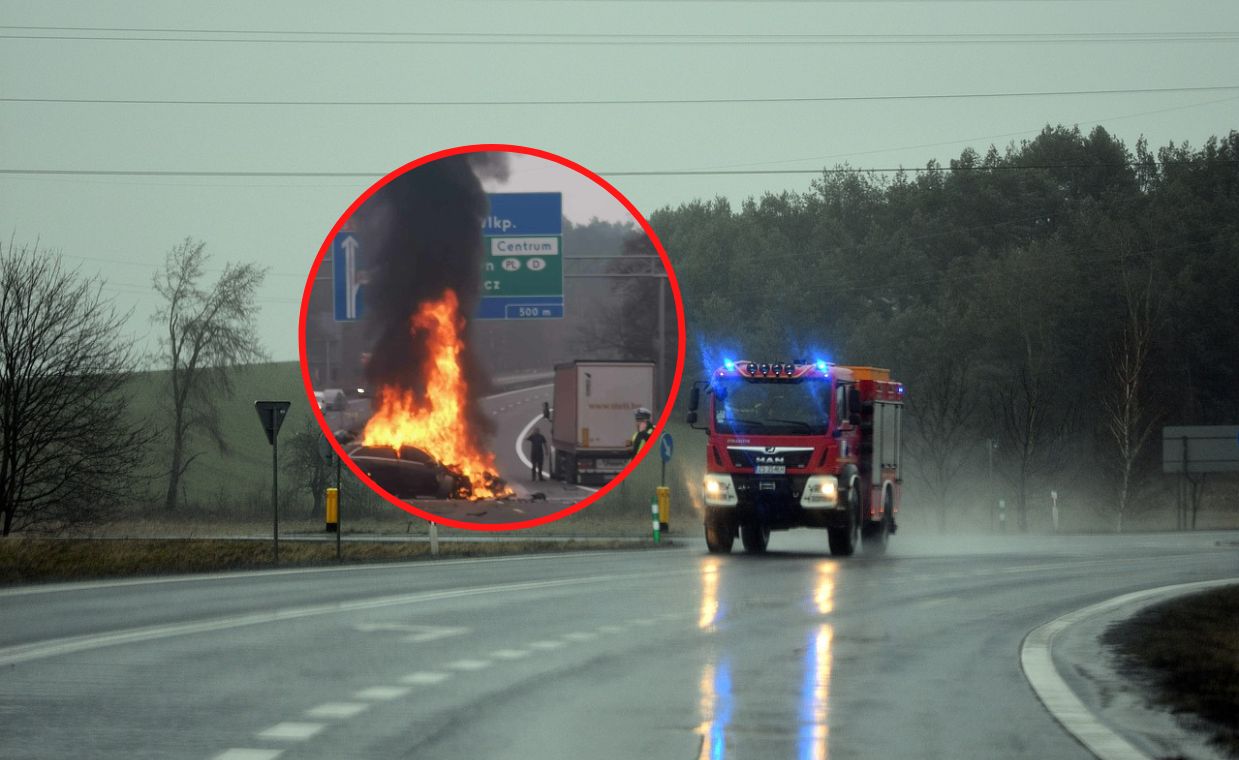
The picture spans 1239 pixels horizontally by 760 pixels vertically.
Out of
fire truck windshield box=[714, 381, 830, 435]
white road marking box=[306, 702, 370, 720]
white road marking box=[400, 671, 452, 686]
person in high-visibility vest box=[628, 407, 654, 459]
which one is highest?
fire truck windshield box=[714, 381, 830, 435]

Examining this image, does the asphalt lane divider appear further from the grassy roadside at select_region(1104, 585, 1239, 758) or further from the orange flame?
the grassy roadside at select_region(1104, 585, 1239, 758)

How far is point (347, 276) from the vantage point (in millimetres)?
21453

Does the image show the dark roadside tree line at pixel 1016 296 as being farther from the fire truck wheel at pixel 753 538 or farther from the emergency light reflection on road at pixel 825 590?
the emergency light reflection on road at pixel 825 590

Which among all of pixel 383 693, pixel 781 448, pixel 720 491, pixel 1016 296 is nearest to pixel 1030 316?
pixel 1016 296

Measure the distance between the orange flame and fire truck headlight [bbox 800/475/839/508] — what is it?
7.08 metres

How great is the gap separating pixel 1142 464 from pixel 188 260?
37.6 m

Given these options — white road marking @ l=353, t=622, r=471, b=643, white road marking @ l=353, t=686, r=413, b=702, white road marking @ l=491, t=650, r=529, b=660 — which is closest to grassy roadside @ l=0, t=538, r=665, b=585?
white road marking @ l=353, t=622, r=471, b=643

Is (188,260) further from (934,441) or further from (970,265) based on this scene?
(970,265)

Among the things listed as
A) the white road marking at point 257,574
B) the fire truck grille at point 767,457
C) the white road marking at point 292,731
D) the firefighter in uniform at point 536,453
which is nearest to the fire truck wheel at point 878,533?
the fire truck grille at point 767,457

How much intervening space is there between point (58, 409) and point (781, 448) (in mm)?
23903

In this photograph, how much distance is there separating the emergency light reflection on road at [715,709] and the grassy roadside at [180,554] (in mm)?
12272

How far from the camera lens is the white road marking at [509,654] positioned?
12.4m

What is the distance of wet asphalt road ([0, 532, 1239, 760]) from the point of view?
8.62 meters

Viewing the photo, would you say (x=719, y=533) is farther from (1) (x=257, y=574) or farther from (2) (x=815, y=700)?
(2) (x=815, y=700)
